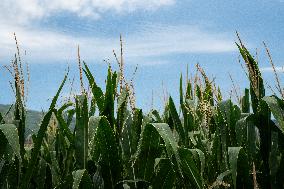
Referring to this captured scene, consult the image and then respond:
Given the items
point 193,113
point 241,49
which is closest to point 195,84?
point 193,113

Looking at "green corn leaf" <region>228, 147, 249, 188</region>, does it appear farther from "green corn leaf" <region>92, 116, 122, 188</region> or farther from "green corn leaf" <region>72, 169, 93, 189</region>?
"green corn leaf" <region>72, 169, 93, 189</region>

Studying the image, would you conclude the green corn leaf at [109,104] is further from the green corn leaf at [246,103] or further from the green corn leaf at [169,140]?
the green corn leaf at [246,103]

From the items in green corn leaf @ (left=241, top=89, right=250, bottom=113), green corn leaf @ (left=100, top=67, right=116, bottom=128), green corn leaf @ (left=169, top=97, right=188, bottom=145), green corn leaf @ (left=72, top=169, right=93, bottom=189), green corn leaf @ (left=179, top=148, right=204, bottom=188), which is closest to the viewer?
green corn leaf @ (left=72, top=169, right=93, bottom=189)

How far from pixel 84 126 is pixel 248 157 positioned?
0.98 m

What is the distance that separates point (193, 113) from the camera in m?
3.15

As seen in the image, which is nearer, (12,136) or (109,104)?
(12,136)

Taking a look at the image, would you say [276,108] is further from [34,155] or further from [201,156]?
[34,155]

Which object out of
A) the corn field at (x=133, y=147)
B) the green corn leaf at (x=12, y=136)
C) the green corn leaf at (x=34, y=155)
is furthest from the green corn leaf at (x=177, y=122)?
the green corn leaf at (x=12, y=136)

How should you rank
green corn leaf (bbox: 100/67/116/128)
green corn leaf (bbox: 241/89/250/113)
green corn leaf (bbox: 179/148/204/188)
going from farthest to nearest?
green corn leaf (bbox: 241/89/250/113), green corn leaf (bbox: 100/67/116/128), green corn leaf (bbox: 179/148/204/188)

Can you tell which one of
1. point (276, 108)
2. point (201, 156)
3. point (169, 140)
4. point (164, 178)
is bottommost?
point (164, 178)

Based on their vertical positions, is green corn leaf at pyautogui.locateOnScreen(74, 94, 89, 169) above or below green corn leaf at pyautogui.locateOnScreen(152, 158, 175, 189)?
above

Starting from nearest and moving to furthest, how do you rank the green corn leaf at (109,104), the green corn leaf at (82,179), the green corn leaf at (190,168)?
the green corn leaf at (82,179) < the green corn leaf at (190,168) < the green corn leaf at (109,104)

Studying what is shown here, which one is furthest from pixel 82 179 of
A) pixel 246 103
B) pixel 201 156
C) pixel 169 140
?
Result: pixel 246 103

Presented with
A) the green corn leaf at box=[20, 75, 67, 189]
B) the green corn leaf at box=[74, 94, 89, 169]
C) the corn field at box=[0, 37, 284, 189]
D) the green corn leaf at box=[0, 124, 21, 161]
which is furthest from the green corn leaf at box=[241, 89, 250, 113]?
the green corn leaf at box=[0, 124, 21, 161]
